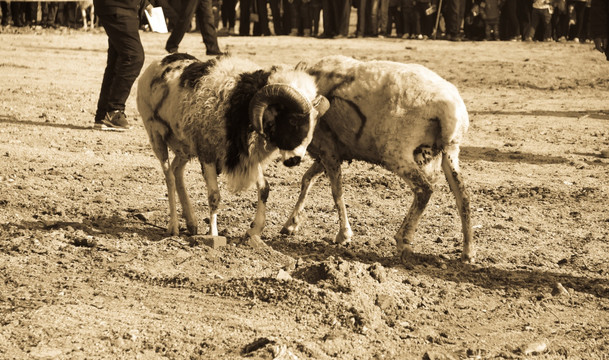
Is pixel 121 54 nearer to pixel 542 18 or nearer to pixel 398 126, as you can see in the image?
pixel 398 126

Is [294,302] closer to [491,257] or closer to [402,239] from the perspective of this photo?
[402,239]

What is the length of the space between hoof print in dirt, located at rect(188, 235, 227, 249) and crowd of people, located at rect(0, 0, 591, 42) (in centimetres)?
2079

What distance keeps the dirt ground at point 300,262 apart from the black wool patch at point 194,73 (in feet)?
4.26

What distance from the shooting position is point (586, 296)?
748 cm

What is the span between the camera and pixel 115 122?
42.4ft

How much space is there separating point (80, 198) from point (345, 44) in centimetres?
1746

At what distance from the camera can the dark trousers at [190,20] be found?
1612cm

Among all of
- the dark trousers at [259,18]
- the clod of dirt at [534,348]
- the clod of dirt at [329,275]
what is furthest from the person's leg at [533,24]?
the clod of dirt at [534,348]

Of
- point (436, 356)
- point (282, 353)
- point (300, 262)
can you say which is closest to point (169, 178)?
point (300, 262)

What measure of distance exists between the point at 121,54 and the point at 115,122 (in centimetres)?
110

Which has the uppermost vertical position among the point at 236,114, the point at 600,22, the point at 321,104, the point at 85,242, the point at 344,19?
the point at 600,22

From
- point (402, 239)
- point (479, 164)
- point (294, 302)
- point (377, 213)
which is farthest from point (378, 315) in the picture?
point (479, 164)

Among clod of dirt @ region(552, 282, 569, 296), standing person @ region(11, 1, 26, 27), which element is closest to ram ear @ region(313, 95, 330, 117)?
clod of dirt @ region(552, 282, 569, 296)

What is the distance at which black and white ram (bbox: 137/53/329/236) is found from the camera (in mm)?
7809
